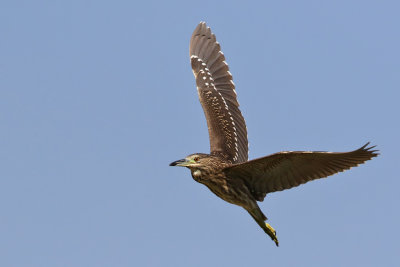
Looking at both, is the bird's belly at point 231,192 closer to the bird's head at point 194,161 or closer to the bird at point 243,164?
the bird at point 243,164

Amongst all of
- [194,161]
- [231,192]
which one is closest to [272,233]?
[231,192]

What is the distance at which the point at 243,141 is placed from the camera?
1514 centimetres

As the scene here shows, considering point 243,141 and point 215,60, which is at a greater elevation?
point 215,60

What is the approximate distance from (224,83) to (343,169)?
566cm

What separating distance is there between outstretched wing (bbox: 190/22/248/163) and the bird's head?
5.73ft

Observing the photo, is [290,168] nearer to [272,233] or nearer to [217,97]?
[272,233]

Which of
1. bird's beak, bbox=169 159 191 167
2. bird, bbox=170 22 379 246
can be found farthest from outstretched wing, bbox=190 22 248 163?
bird's beak, bbox=169 159 191 167

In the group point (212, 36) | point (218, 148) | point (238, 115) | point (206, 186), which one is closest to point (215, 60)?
point (212, 36)

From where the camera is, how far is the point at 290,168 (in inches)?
471

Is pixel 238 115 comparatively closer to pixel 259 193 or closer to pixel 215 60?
pixel 215 60

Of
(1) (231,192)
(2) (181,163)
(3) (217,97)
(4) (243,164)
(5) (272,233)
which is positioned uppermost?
(3) (217,97)

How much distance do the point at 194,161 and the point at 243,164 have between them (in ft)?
3.03

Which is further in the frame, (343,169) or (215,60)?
(215,60)

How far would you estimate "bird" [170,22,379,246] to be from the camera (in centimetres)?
1151
